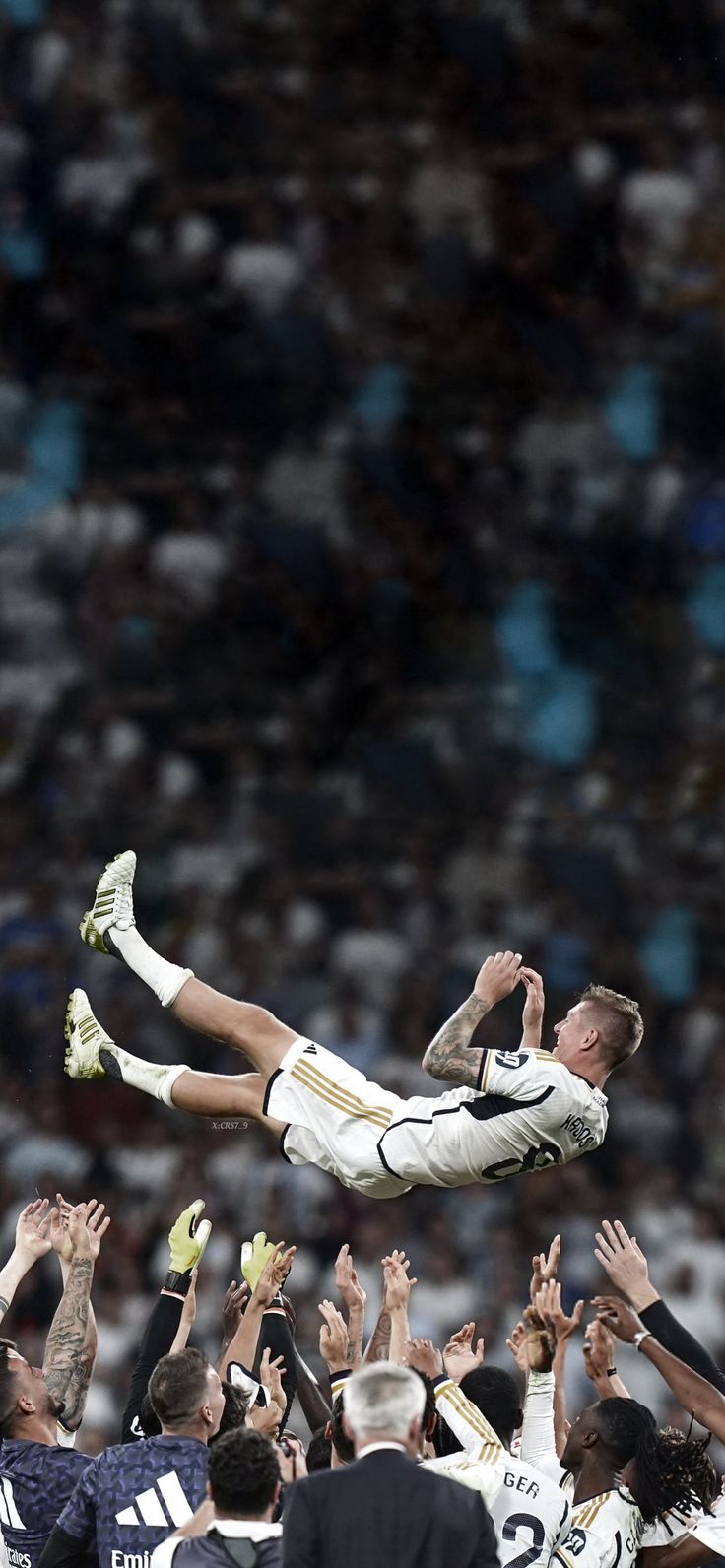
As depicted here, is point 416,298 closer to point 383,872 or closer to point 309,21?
point 309,21

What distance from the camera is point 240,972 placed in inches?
498

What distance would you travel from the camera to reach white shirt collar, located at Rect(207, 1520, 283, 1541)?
14.4ft

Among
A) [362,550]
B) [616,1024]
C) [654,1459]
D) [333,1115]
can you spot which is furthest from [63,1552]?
[362,550]

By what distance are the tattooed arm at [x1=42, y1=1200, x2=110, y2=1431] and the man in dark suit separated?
6.00 ft

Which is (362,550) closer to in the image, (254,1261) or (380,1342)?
(254,1261)

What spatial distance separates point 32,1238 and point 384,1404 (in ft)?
7.56

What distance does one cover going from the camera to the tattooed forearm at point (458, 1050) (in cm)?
626

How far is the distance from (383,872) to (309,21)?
7.29 m

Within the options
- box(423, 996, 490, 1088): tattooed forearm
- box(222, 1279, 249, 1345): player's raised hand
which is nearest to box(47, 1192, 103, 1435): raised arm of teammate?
box(222, 1279, 249, 1345): player's raised hand

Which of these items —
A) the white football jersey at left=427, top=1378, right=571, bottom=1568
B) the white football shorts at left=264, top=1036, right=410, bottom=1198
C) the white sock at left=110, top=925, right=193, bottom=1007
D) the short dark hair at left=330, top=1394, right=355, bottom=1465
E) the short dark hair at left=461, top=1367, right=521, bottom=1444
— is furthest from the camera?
the white sock at left=110, top=925, right=193, bottom=1007

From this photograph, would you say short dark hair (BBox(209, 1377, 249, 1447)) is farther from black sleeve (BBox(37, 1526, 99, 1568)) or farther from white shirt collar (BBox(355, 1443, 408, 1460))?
white shirt collar (BBox(355, 1443, 408, 1460))

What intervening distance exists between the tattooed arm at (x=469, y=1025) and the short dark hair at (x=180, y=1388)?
156 centimetres

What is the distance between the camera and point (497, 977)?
6242mm

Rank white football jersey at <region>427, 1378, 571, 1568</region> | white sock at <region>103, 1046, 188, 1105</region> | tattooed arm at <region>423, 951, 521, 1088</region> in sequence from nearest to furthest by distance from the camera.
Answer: white football jersey at <region>427, 1378, 571, 1568</region> < tattooed arm at <region>423, 951, 521, 1088</region> < white sock at <region>103, 1046, 188, 1105</region>
